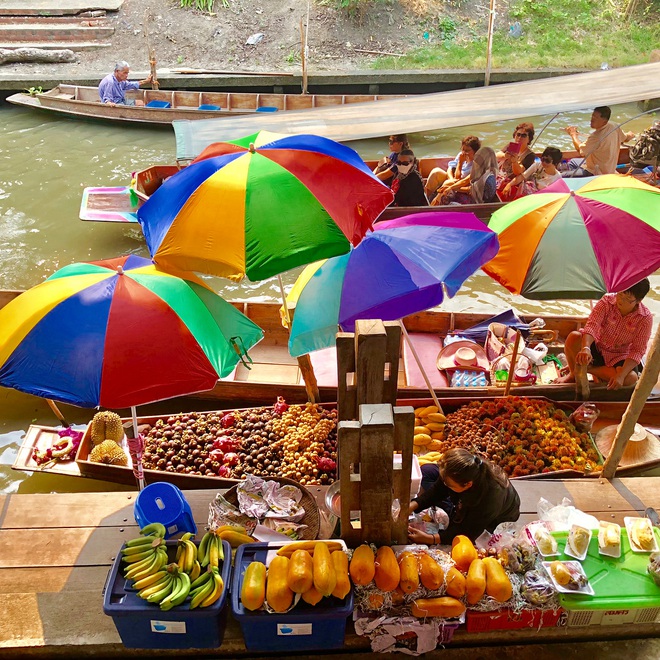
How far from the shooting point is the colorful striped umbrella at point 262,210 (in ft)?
14.2

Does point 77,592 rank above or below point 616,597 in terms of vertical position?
below

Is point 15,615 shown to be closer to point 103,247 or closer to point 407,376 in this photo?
point 407,376

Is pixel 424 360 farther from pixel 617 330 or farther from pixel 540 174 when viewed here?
pixel 540 174

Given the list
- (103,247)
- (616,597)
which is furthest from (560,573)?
(103,247)

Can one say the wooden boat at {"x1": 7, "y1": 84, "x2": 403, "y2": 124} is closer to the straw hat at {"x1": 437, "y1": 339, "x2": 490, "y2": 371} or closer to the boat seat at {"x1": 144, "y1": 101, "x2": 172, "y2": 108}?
the boat seat at {"x1": 144, "y1": 101, "x2": 172, "y2": 108}

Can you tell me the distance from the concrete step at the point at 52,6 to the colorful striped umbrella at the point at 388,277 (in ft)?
60.8

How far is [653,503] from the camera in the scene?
455cm

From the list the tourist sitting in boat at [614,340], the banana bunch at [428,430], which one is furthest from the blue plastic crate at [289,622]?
the tourist sitting in boat at [614,340]

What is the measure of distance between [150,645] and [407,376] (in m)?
3.75

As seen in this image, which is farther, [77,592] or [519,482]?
[519,482]

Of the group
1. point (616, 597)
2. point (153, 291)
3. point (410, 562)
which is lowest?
point (616, 597)

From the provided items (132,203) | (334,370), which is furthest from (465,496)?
(132,203)

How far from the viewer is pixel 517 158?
367 inches

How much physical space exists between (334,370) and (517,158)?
491cm
